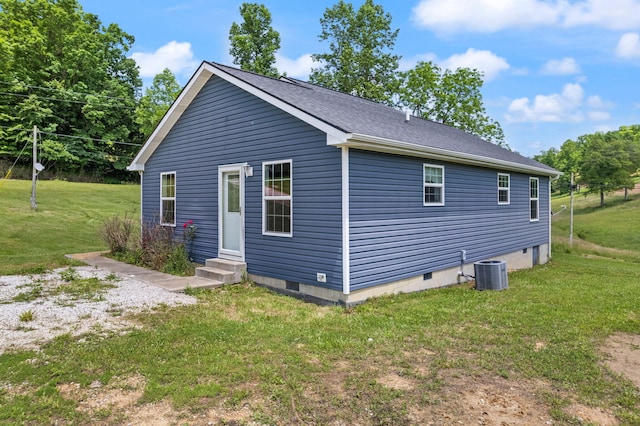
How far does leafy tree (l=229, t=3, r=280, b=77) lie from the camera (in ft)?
105

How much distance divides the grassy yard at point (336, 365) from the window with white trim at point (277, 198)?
4.68 feet

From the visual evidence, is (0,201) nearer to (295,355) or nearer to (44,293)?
(44,293)

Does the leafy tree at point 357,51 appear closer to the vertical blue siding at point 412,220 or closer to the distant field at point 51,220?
the distant field at point 51,220

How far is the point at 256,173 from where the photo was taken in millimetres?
8148

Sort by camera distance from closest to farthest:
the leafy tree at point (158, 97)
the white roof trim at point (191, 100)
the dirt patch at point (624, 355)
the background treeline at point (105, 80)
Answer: the dirt patch at point (624, 355) → the white roof trim at point (191, 100) → the leafy tree at point (158, 97) → the background treeline at point (105, 80)

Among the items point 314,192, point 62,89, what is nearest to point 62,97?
point 62,89

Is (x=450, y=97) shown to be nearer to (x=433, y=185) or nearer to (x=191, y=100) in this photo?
(x=433, y=185)

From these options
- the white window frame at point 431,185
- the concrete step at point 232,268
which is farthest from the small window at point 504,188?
the concrete step at point 232,268

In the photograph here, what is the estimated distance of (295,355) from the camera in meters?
4.37

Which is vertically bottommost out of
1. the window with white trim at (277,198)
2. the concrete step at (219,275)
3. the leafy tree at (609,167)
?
the concrete step at (219,275)

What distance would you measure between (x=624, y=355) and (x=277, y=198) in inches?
220

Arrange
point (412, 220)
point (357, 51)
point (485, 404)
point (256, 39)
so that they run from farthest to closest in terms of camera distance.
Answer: point (256, 39)
point (357, 51)
point (412, 220)
point (485, 404)

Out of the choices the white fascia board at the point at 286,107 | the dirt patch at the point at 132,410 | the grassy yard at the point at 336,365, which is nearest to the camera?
the dirt patch at the point at 132,410

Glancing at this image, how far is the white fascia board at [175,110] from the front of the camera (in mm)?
9311
